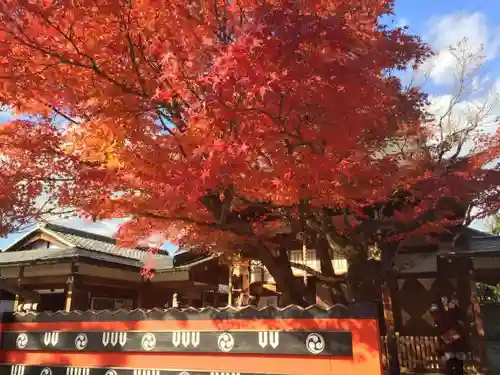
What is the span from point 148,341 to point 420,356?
26.6ft

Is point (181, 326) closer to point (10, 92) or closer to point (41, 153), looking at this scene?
point (41, 153)

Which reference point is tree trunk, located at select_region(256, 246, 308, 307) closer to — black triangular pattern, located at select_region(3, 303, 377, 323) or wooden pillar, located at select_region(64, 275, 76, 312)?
black triangular pattern, located at select_region(3, 303, 377, 323)

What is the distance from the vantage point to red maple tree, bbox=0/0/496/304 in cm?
563

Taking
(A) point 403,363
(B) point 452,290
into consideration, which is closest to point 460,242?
(B) point 452,290

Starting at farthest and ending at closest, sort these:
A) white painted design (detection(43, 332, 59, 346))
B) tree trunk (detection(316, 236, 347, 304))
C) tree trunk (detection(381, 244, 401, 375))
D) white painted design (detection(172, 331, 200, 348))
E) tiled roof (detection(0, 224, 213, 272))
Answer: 1. tiled roof (detection(0, 224, 213, 272))
2. tree trunk (detection(381, 244, 401, 375))
3. tree trunk (detection(316, 236, 347, 304))
4. white painted design (detection(43, 332, 59, 346))
5. white painted design (detection(172, 331, 200, 348))

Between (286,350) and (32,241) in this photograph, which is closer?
(286,350)

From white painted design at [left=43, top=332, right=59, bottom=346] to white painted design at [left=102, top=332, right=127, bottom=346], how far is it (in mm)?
1172

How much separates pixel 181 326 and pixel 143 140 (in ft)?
10.5

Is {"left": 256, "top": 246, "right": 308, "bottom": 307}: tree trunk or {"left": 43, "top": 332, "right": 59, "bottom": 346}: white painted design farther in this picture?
{"left": 43, "top": 332, "right": 59, "bottom": 346}: white painted design

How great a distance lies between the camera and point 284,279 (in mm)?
7891

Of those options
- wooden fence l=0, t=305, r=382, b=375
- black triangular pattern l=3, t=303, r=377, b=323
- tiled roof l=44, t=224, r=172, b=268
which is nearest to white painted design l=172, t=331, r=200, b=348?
wooden fence l=0, t=305, r=382, b=375

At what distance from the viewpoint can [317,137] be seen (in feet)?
22.3

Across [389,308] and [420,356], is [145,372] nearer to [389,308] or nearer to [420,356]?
[420,356]

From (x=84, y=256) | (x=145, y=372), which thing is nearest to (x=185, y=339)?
(x=145, y=372)
